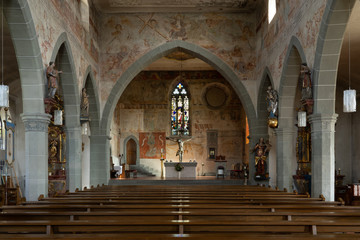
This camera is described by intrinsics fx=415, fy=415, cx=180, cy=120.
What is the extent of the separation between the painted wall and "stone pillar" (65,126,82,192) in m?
13.5

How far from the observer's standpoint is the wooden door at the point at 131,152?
29.9 metres

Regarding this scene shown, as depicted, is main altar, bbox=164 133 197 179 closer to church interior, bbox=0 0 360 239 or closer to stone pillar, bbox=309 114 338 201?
church interior, bbox=0 0 360 239

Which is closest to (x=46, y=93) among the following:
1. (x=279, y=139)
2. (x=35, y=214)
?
(x=35, y=214)

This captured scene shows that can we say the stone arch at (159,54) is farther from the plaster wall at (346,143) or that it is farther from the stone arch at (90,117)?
the plaster wall at (346,143)

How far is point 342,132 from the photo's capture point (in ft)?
67.4

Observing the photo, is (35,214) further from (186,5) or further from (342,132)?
(342,132)

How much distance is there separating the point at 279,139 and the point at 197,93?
49.3 ft

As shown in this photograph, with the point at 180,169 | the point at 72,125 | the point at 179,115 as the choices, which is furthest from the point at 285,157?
the point at 179,115

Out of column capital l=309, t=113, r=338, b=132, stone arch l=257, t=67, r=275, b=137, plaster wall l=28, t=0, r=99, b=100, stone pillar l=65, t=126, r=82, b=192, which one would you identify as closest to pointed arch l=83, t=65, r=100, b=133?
plaster wall l=28, t=0, r=99, b=100

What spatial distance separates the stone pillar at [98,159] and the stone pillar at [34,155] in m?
8.88

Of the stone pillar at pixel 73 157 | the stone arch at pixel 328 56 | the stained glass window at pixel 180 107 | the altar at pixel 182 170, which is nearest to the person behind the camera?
the stone arch at pixel 328 56

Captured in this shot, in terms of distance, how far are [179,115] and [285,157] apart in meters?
15.4

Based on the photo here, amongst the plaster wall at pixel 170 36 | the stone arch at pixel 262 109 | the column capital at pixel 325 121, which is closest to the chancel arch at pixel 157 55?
the plaster wall at pixel 170 36

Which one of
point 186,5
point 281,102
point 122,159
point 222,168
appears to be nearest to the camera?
point 281,102
